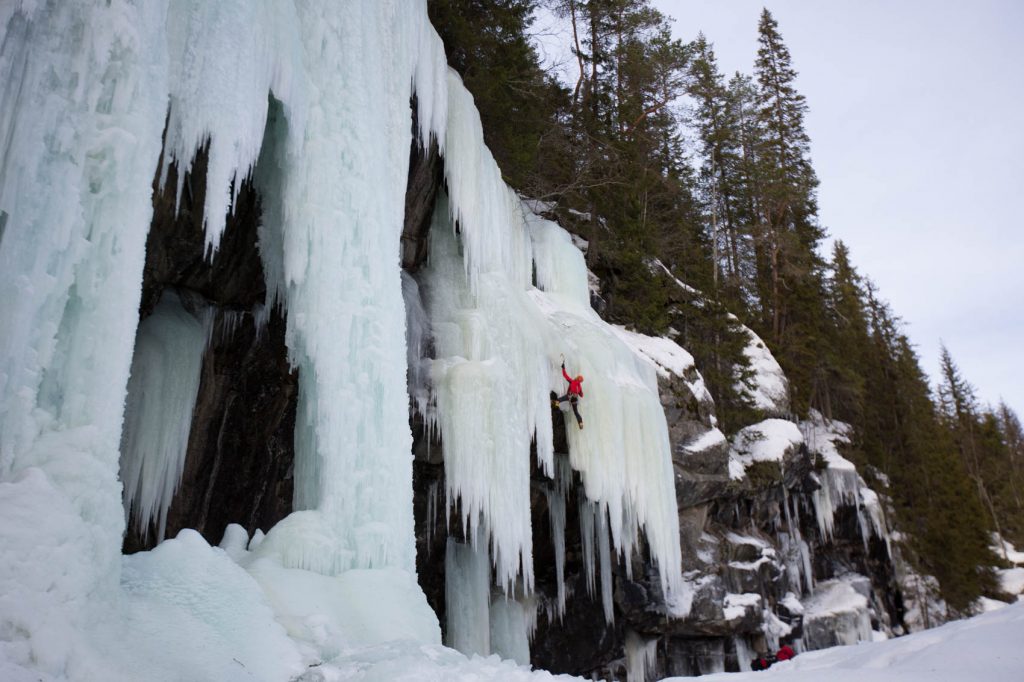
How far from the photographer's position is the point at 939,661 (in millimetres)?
3564

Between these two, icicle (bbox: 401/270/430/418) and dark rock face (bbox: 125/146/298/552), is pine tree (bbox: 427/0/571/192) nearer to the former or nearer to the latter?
icicle (bbox: 401/270/430/418)

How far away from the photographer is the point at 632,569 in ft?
40.9

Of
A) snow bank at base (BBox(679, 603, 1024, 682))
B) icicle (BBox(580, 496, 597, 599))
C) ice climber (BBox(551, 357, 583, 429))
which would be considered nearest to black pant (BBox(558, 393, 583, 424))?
ice climber (BBox(551, 357, 583, 429))

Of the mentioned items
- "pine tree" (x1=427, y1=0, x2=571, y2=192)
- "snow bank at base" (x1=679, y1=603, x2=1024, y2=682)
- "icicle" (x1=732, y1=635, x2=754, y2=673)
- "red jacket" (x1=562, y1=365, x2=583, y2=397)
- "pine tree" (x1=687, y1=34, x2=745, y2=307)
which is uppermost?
"pine tree" (x1=687, y1=34, x2=745, y2=307)

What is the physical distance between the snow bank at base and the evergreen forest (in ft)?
29.8

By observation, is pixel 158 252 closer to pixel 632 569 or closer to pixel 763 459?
pixel 632 569

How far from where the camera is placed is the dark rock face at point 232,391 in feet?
23.4

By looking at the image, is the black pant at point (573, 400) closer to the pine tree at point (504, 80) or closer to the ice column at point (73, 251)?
the pine tree at point (504, 80)

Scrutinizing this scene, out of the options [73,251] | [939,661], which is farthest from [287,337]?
[939,661]

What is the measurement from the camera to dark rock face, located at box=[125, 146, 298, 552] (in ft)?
23.4

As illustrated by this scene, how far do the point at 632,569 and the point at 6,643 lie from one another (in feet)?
35.6

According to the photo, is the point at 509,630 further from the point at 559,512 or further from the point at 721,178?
the point at 721,178

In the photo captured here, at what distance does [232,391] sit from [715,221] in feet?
59.1

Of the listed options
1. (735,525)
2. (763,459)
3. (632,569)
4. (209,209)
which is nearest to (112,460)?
(209,209)
